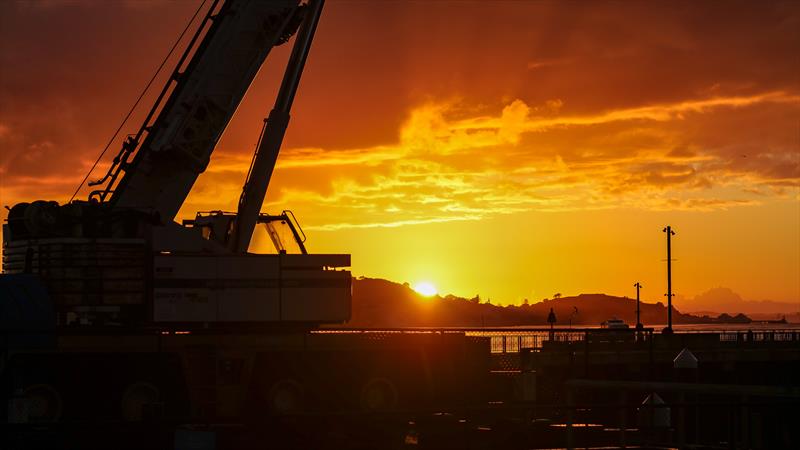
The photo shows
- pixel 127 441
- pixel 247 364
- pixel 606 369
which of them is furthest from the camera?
pixel 606 369

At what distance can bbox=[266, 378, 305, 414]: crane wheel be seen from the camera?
1032 inches

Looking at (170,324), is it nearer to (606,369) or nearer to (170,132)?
(170,132)

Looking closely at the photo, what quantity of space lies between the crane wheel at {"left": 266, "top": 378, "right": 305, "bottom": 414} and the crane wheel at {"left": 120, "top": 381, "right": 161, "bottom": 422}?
8.31 ft

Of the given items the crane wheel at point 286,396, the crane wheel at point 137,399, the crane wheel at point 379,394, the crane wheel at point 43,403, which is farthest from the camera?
the crane wheel at point 379,394

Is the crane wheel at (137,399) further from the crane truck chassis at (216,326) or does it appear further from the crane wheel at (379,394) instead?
the crane wheel at (379,394)

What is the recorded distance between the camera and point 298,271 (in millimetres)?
26516

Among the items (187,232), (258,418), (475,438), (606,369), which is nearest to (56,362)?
(187,232)

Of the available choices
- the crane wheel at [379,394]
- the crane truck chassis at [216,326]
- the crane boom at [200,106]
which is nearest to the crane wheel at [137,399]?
the crane truck chassis at [216,326]

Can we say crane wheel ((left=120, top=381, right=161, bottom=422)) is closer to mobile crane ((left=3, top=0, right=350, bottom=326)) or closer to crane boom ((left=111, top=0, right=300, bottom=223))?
mobile crane ((left=3, top=0, right=350, bottom=326))

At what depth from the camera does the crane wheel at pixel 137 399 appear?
984 inches

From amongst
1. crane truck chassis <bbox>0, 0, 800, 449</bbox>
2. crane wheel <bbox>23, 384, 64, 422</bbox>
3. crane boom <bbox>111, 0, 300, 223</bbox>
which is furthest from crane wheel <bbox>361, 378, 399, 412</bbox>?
crane wheel <bbox>23, 384, 64, 422</bbox>

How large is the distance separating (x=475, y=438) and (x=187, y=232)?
7.90 metres

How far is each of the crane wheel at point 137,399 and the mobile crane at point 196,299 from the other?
0.03 meters

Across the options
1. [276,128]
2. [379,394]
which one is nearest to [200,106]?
[276,128]
